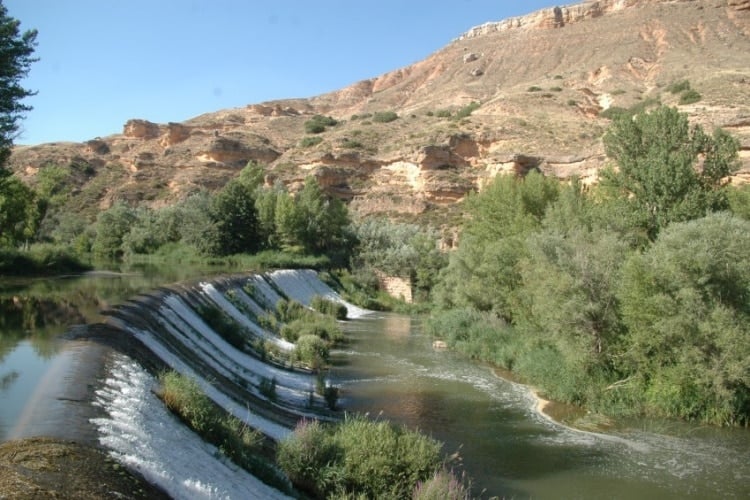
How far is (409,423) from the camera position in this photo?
49.3ft

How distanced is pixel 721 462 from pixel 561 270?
739 cm

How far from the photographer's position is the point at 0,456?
629 centimetres

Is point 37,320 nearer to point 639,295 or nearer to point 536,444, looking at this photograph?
point 536,444

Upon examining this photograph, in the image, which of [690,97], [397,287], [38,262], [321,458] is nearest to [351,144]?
[397,287]

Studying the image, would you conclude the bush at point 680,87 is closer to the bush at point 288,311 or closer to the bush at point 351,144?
the bush at point 351,144

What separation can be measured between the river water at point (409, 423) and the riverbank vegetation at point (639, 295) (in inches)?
45.4

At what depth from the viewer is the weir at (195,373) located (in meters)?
7.41

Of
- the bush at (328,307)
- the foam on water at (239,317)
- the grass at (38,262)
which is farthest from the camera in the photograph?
the bush at (328,307)

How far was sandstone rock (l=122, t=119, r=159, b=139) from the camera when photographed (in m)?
93.5

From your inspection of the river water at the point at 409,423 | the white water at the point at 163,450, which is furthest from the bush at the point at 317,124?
the white water at the point at 163,450

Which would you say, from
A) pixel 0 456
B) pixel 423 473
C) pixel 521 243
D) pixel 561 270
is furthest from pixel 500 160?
pixel 0 456

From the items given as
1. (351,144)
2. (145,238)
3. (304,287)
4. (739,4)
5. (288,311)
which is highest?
(739,4)

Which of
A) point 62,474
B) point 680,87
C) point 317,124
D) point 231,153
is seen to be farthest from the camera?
point 317,124

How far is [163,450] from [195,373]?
232 inches
